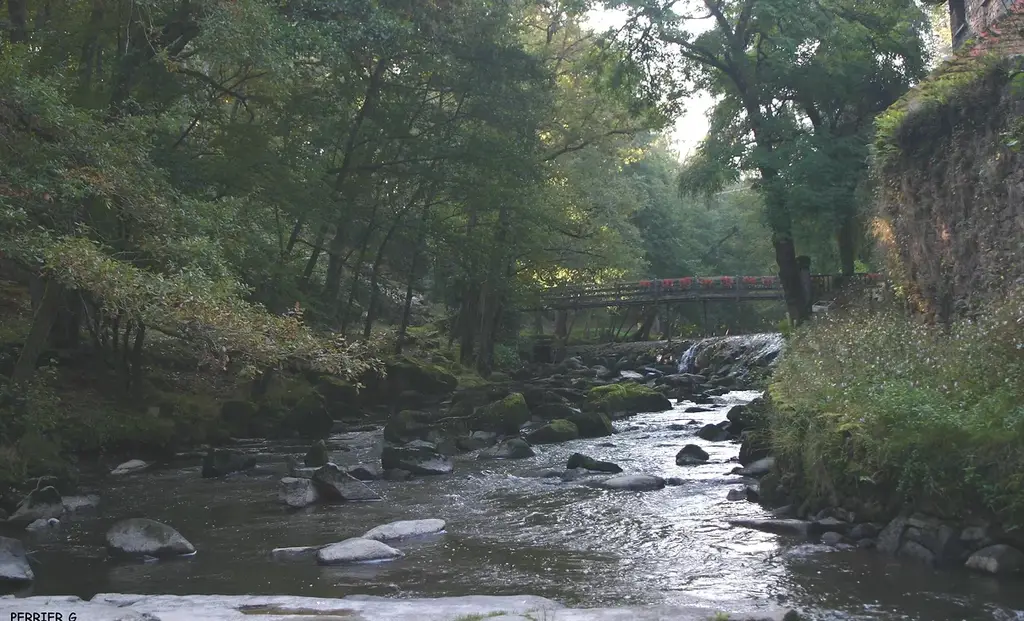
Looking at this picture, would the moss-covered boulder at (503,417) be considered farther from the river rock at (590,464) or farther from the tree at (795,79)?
the tree at (795,79)

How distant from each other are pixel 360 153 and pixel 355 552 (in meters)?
16.4

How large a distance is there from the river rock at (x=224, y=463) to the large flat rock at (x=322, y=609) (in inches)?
287

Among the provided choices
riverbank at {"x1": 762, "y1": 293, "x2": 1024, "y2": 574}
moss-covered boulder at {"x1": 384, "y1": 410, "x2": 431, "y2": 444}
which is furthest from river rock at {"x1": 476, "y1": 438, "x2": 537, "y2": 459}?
riverbank at {"x1": 762, "y1": 293, "x2": 1024, "y2": 574}

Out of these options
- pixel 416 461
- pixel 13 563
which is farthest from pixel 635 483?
pixel 13 563

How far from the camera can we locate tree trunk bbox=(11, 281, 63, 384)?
436 inches

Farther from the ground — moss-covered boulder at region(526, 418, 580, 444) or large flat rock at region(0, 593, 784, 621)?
large flat rock at region(0, 593, 784, 621)

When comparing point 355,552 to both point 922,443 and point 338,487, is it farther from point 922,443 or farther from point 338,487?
point 922,443

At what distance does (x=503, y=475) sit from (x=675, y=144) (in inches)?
2143

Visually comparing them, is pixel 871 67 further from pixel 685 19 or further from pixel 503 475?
pixel 503 475

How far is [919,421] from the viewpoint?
7820 millimetres

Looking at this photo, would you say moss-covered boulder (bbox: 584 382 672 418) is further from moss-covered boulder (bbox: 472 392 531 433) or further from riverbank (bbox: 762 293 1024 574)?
Answer: riverbank (bbox: 762 293 1024 574)

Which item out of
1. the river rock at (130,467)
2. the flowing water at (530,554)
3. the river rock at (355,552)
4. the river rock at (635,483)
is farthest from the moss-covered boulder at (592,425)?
the river rock at (355,552)

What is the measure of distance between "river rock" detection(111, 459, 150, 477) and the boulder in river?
4.03 meters

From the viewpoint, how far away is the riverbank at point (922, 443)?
6988 millimetres
